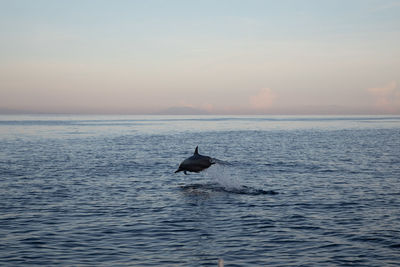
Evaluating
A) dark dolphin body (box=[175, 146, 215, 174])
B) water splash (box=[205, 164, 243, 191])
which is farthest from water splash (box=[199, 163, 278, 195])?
dark dolphin body (box=[175, 146, 215, 174])

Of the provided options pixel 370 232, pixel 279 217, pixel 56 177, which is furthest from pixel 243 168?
pixel 370 232

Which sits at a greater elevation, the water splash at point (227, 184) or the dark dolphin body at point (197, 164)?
the dark dolphin body at point (197, 164)

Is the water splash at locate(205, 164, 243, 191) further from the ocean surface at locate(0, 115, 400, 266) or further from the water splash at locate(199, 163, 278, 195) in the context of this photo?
the ocean surface at locate(0, 115, 400, 266)

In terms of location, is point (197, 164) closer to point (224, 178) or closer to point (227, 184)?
point (227, 184)

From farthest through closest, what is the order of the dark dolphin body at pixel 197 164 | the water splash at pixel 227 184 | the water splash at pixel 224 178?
the water splash at pixel 224 178, the dark dolphin body at pixel 197 164, the water splash at pixel 227 184

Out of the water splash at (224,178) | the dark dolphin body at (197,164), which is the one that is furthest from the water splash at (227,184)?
the dark dolphin body at (197,164)

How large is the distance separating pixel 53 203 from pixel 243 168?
1871cm

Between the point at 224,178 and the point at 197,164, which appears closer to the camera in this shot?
the point at 197,164

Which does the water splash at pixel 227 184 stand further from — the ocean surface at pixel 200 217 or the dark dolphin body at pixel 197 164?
the dark dolphin body at pixel 197 164

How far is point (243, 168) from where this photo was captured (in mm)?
34875

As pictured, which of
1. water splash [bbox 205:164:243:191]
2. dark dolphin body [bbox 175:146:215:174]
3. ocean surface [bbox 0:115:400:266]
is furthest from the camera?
water splash [bbox 205:164:243:191]

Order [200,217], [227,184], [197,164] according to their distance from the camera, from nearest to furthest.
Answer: [200,217] → [197,164] → [227,184]

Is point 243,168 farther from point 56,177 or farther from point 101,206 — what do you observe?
point 101,206

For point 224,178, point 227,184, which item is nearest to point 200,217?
point 227,184
